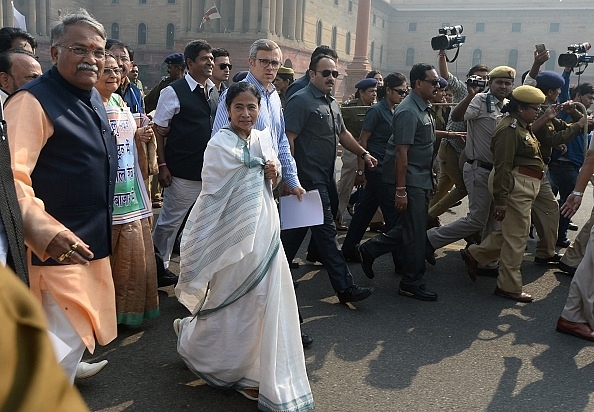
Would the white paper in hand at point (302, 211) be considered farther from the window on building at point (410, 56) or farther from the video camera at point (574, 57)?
the window on building at point (410, 56)

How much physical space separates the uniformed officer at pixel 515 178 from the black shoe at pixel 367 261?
3.67 feet

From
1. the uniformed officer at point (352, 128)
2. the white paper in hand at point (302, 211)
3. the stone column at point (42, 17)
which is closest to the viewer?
the white paper in hand at point (302, 211)

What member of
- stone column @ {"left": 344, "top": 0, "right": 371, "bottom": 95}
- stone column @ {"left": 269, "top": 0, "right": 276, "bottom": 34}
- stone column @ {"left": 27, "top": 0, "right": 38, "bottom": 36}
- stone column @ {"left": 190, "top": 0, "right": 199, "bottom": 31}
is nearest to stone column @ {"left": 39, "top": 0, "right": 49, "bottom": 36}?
stone column @ {"left": 27, "top": 0, "right": 38, "bottom": 36}

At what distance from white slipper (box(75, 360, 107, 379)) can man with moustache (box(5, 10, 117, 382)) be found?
770 mm

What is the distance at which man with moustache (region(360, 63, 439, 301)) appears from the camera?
508 centimetres

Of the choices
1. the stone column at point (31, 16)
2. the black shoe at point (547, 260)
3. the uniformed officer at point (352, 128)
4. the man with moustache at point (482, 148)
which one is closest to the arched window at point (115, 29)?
the stone column at point (31, 16)

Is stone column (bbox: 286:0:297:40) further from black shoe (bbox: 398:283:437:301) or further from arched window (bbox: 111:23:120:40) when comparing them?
black shoe (bbox: 398:283:437:301)

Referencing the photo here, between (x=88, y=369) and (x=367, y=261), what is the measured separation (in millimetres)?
2823

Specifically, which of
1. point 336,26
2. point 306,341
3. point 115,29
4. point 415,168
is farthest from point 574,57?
point 336,26

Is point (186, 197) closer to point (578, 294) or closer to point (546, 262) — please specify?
point (578, 294)

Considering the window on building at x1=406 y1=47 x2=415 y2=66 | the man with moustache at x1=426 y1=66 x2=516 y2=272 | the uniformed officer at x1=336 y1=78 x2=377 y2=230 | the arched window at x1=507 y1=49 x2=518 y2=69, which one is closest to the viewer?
the man with moustache at x1=426 y1=66 x2=516 y2=272

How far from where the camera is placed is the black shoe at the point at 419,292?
5.25 metres

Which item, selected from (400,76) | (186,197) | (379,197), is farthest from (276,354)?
A: (400,76)

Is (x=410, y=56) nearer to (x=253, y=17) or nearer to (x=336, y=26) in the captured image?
(x=336, y=26)
